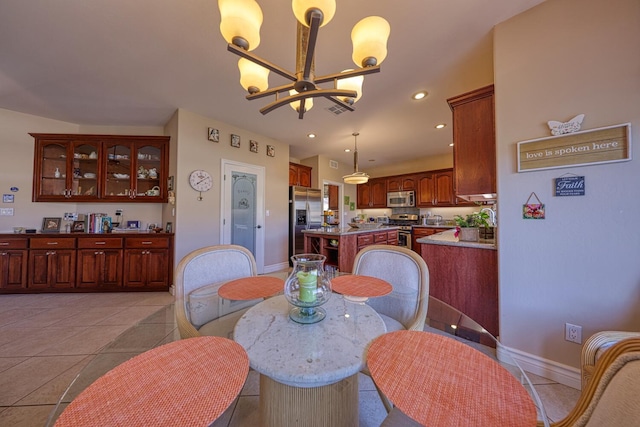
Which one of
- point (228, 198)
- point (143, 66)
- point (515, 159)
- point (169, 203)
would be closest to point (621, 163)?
point (515, 159)

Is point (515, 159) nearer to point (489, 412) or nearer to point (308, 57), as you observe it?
Result: point (308, 57)

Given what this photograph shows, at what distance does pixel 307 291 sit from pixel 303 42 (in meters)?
1.33

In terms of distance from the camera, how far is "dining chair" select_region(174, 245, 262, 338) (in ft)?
3.81

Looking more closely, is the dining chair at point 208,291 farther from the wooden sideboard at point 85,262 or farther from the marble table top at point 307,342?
the wooden sideboard at point 85,262

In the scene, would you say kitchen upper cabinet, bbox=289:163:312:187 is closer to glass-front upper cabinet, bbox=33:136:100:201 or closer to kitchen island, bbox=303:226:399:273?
kitchen island, bbox=303:226:399:273

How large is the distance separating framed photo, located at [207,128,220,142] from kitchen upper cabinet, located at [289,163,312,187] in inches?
72.3

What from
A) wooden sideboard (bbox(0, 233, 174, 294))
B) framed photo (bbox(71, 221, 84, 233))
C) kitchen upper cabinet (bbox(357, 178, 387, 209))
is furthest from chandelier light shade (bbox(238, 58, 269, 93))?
kitchen upper cabinet (bbox(357, 178, 387, 209))

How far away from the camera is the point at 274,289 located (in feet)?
4.25

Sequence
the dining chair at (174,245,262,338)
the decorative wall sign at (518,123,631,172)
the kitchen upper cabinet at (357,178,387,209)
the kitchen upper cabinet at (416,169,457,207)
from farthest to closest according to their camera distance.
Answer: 1. the kitchen upper cabinet at (357,178,387,209)
2. the kitchen upper cabinet at (416,169,457,207)
3. the decorative wall sign at (518,123,631,172)
4. the dining chair at (174,245,262,338)

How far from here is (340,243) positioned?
138 inches

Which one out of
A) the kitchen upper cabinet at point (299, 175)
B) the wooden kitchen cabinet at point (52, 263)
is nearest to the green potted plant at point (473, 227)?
the kitchen upper cabinet at point (299, 175)

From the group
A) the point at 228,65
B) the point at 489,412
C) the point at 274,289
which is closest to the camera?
the point at 489,412

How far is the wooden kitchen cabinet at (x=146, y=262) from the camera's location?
10.4 feet

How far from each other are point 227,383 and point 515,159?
2131 mm
